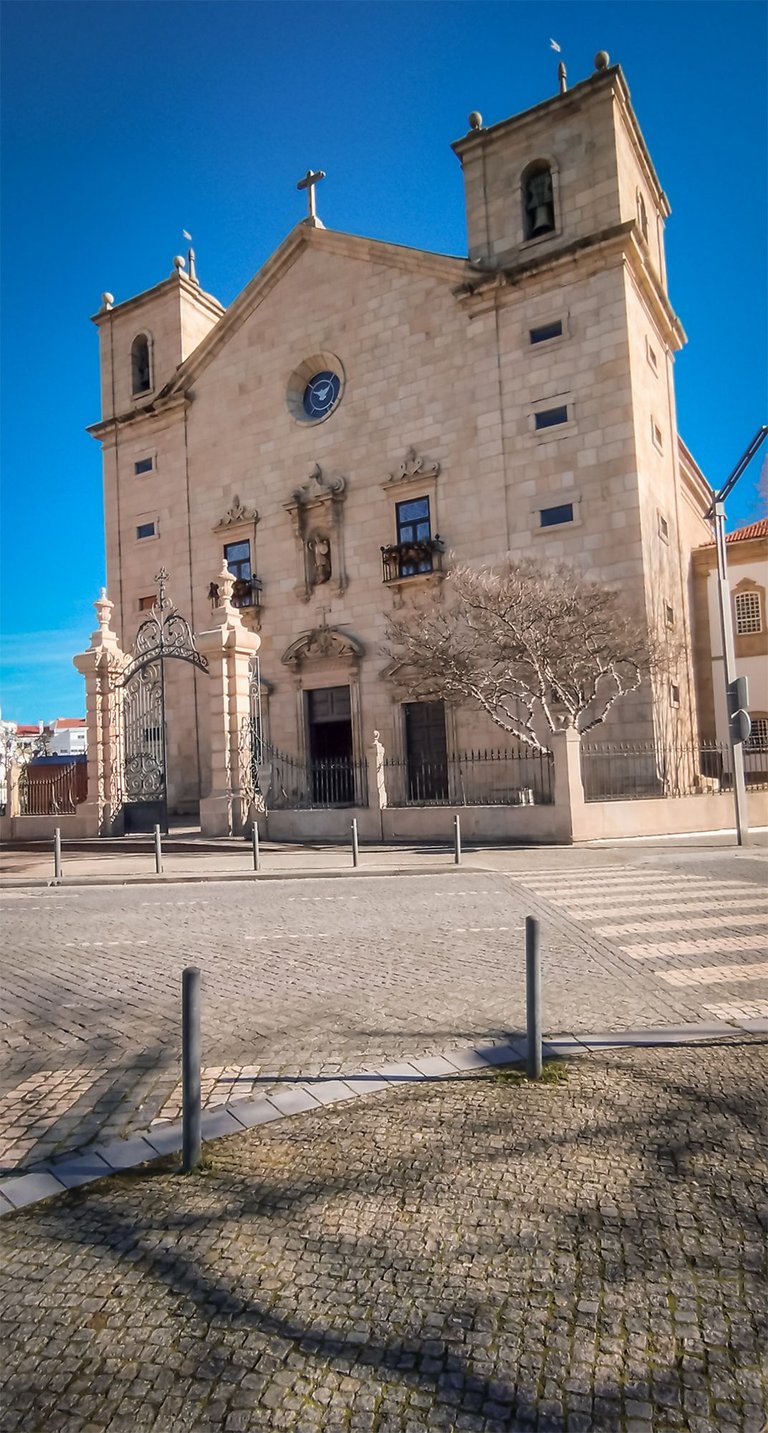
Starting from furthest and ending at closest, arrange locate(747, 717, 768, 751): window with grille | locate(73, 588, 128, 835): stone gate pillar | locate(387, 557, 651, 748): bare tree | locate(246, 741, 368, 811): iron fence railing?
locate(747, 717, 768, 751): window with grille < locate(73, 588, 128, 835): stone gate pillar < locate(246, 741, 368, 811): iron fence railing < locate(387, 557, 651, 748): bare tree

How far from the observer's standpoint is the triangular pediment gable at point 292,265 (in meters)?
26.2

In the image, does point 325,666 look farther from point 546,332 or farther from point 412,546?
point 546,332

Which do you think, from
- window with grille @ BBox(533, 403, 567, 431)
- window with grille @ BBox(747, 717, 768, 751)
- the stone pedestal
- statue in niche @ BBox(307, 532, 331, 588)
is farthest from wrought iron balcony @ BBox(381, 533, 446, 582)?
window with grille @ BBox(747, 717, 768, 751)

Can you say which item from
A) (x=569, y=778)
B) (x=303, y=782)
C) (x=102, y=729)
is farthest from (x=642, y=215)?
→ (x=102, y=729)

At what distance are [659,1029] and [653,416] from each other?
909 inches

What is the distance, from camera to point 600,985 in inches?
258

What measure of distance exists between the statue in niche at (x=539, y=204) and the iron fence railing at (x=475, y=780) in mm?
15775

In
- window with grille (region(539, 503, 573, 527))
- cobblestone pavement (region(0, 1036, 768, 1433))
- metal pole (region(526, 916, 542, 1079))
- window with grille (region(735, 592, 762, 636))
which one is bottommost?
cobblestone pavement (region(0, 1036, 768, 1433))

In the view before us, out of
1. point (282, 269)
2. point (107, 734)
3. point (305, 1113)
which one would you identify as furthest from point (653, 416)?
point (305, 1113)

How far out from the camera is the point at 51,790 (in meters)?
24.6

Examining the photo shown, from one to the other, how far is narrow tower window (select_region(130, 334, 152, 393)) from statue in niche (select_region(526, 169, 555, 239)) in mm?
16728

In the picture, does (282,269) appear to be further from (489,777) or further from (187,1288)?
(187,1288)

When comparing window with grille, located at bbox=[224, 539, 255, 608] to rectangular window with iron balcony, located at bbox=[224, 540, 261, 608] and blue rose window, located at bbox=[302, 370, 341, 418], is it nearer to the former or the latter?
rectangular window with iron balcony, located at bbox=[224, 540, 261, 608]

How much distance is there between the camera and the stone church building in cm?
2317
